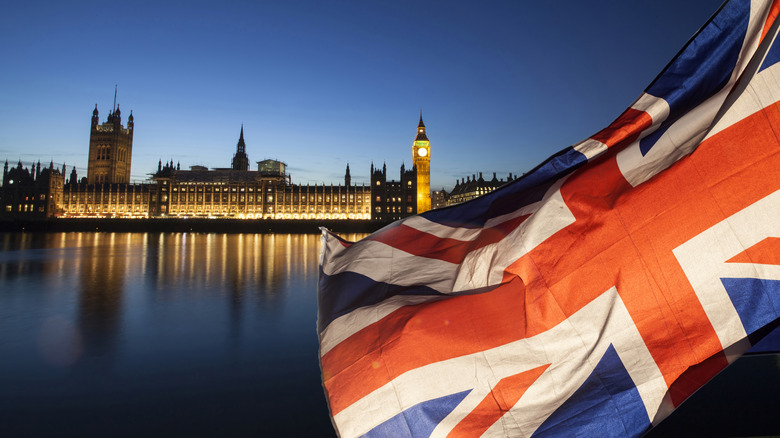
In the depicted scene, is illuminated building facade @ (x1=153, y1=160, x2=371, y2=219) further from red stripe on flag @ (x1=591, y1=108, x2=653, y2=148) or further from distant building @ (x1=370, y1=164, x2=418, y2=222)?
red stripe on flag @ (x1=591, y1=108, x2=653, y2=148)

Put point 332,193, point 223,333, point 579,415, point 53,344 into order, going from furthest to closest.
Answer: point 332,193 < point 223,333 < point 53,344 < point 579,415

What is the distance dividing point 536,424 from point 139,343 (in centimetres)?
619

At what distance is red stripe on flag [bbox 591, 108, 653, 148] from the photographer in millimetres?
1799

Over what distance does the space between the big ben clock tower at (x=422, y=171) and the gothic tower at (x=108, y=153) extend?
6006 cm

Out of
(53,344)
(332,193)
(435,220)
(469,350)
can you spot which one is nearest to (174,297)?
(53,344)

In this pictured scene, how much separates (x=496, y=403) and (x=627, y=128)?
133 cm

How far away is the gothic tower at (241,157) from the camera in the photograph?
94.4 metres

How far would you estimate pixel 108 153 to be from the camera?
8331cm

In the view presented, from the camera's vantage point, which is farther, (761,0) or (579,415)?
(761,0)

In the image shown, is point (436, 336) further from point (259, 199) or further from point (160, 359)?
point (259, 199)

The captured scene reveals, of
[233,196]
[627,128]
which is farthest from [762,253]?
[233,196]

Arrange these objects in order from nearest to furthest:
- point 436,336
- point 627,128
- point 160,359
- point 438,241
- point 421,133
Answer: point 436,336 < point 627,128 < point 438,241 < point 160,359 < point 421,133

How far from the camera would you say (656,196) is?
1580 millimetres

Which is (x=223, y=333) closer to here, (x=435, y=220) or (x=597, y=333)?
(x=435, y=220)
